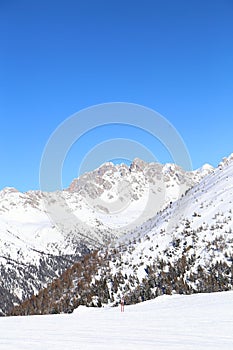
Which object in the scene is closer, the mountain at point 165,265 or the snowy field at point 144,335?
the snowy field at point 144,335

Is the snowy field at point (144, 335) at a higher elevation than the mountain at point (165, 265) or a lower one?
lower

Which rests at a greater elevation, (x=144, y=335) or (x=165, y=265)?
(x=165, y=265)

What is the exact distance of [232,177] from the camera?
4859cm

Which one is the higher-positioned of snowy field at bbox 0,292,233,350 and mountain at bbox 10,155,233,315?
mountain at bbox 10,155,233,315

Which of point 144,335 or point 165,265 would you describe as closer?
point 144,335

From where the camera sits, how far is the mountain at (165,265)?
3052 centimetres

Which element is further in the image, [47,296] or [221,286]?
[47,296]

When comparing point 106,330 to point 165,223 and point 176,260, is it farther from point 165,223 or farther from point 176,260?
point 165,223

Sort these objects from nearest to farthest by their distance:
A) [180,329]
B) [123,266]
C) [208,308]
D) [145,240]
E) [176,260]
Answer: [180,329] → [208,308] → [176,260] → [123,266] → [145,240]

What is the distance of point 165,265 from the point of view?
111ft

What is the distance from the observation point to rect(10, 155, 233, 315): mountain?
30.5 metres

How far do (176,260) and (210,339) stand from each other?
2359 cm

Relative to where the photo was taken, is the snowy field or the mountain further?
the mountain

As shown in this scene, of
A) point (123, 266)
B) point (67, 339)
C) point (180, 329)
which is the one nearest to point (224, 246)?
point (123, 266)
